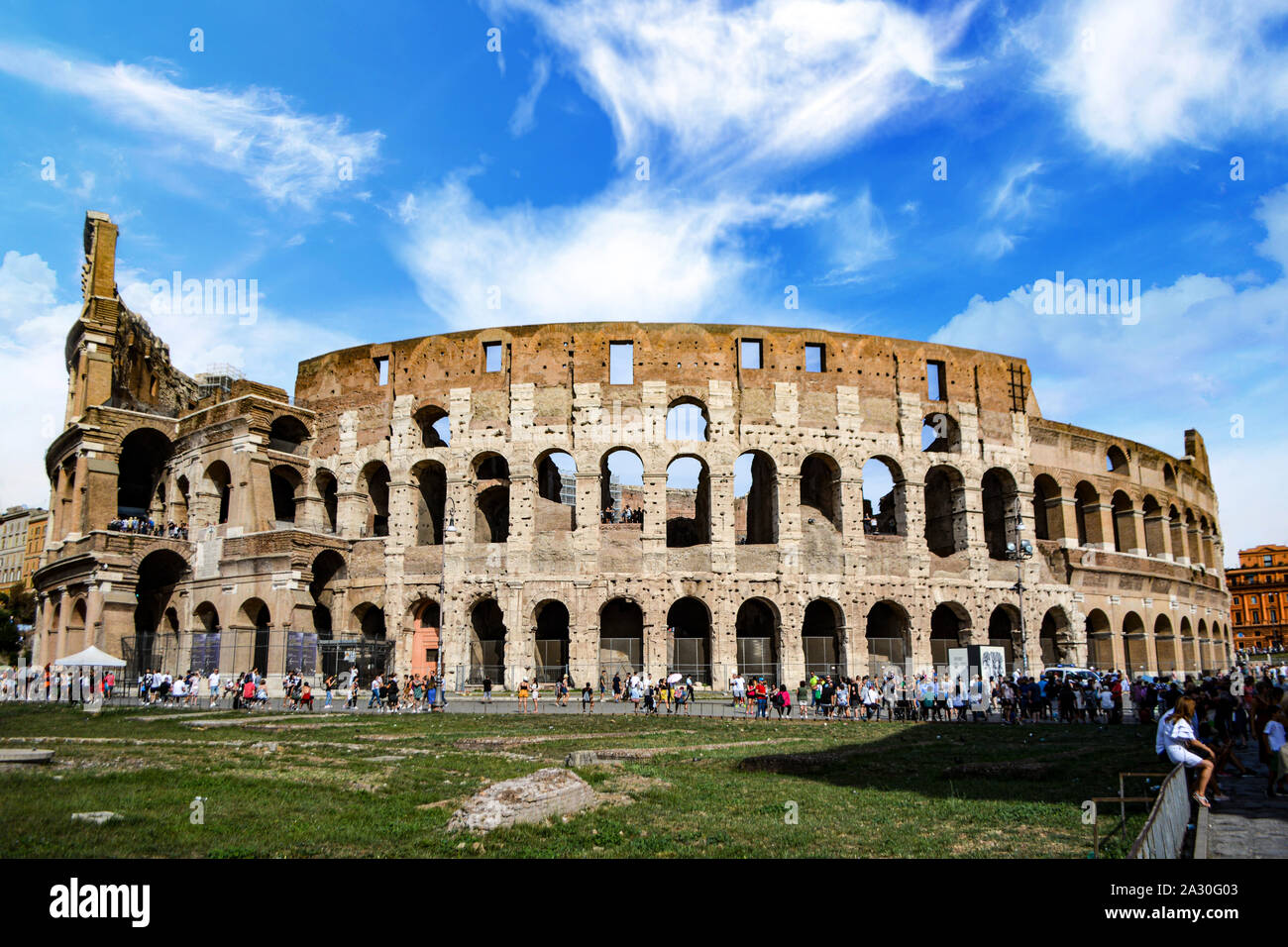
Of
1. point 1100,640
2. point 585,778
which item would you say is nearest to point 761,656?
point 1100,640

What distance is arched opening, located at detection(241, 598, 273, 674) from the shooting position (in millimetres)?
36375

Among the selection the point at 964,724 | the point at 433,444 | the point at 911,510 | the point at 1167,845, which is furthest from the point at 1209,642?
the point at 1167,845

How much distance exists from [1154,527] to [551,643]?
3086cm

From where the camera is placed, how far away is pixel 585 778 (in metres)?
12.8

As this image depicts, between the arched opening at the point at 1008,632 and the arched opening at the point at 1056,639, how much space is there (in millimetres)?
1327

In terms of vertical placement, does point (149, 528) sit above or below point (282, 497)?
below

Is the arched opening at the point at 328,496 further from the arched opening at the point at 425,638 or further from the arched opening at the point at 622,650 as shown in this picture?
the arched opening at the point at 622,650

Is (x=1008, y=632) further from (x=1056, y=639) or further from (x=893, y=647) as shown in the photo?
(x=893, y=647)

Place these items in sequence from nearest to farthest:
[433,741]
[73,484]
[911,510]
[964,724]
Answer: [433,741]
[964,724]
[911,510]
[73,484]

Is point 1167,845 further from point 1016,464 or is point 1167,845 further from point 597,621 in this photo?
point 1016,464

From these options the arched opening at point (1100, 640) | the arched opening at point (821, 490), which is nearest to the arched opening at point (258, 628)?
the arched opening at point (821, 490)

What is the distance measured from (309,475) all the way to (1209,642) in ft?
150

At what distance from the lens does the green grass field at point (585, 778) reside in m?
8.31

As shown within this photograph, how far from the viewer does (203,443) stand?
129 feet
